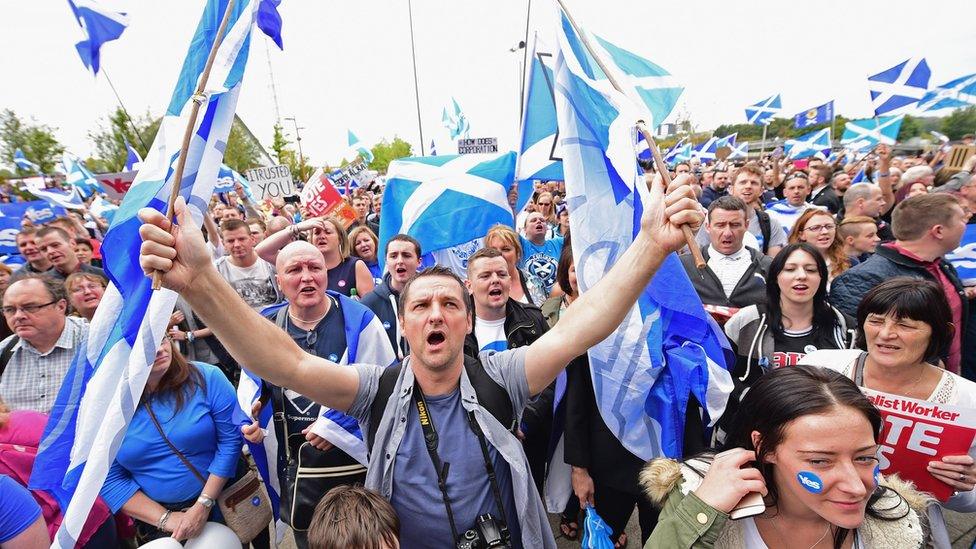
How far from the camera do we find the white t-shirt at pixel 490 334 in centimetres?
297

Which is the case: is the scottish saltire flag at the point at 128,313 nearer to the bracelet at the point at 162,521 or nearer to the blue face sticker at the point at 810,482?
the bracelet at the point at 162,521

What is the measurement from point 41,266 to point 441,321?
16.5ft

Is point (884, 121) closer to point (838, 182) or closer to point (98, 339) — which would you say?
point (838, 182)

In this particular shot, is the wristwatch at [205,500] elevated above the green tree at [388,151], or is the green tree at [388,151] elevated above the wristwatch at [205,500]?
the green tree at [388,151]

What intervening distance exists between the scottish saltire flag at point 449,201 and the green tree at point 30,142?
33.8 metres

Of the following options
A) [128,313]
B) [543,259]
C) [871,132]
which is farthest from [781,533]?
[871,132]

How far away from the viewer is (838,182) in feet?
24.7

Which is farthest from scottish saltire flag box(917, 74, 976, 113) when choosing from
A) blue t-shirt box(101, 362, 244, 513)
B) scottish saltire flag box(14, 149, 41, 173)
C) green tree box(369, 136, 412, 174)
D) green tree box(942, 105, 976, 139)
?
green tree box(369, 136, 412, 174)

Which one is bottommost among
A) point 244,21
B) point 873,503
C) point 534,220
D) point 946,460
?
→ point 946,460

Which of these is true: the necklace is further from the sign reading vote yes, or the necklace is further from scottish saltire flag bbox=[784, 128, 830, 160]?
scottish saltire flag bbox=[784, 128, 830, 160]

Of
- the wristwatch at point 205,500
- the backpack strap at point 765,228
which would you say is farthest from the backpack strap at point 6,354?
the backpack strap at point 765,228

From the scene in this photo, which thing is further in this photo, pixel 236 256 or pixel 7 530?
pixel 236 256

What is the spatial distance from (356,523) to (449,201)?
9.78 ft

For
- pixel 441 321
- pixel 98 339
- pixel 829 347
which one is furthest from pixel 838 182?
pixel 98 339
